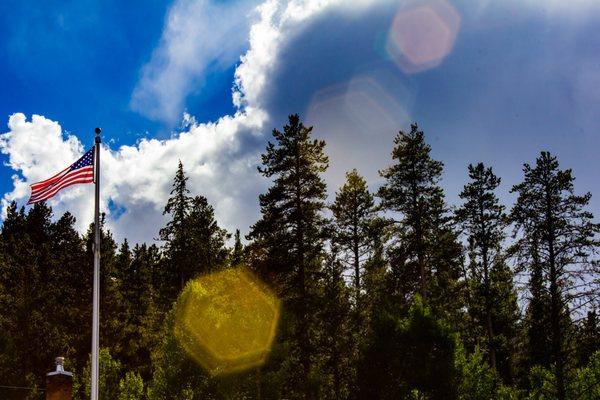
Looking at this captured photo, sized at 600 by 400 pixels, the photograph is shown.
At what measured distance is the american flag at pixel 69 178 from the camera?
13.8 meters

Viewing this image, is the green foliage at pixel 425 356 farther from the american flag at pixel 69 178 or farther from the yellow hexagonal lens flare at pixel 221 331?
the american flag at pixel 69 178

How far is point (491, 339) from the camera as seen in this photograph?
112ft

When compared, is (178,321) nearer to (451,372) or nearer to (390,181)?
(451,372)

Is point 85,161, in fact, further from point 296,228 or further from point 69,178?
point 296,228

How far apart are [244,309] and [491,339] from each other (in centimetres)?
1807

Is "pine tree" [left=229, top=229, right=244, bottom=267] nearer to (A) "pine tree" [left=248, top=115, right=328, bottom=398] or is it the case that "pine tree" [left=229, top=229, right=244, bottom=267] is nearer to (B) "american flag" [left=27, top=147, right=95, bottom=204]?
(A) "pine tree" [left=248, top=115, right=328, bottom=398]

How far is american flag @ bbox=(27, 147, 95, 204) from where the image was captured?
13.8 m

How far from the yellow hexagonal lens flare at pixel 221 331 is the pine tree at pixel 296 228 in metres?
3.96

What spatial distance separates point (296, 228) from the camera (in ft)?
99.3

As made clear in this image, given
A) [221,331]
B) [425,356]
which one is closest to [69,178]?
[221,331]

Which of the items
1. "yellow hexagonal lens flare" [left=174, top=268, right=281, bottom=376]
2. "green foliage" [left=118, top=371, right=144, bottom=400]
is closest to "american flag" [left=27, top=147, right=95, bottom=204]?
"yellow hexagonal lens flare" [left=174, top=268, right=281, bottom=376]

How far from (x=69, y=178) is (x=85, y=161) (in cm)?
59

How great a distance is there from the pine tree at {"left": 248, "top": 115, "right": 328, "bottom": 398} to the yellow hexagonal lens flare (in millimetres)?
3960

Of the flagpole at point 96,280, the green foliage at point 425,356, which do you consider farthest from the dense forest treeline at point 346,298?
the flagpole at point 96,280
